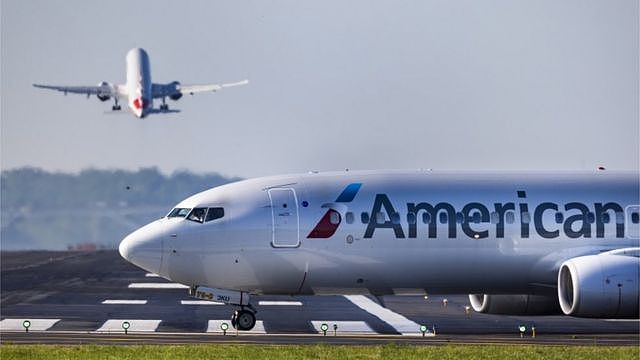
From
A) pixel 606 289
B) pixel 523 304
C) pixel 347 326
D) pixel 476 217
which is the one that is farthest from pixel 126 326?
pixel 606 289

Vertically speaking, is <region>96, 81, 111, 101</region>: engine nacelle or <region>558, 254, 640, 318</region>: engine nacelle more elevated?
<region>96, 81, 111, 101</region>: engine nacelle

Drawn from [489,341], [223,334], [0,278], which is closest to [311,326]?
[223,334]

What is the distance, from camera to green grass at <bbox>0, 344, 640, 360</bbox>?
1137 inches

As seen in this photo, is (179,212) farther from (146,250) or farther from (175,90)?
(175,90)

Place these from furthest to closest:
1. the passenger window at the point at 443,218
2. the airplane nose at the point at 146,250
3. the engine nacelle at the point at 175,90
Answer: the engine nacelle at the point at 175,90, the passenger window at the point at 443,218, the airplane nose at the point at 146,250

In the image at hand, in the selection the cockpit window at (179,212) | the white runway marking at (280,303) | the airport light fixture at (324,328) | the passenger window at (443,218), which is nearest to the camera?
the cockpit window at (179,212)

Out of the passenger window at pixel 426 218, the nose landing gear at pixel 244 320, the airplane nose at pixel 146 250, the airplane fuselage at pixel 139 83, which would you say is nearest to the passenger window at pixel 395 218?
the passenger window at pixel 426 218

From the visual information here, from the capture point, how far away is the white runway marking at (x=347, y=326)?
120 feet

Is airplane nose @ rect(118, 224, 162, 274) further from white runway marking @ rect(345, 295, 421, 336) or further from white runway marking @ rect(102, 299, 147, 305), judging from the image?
white runway marking @ rect(102, 299, 147, 305)

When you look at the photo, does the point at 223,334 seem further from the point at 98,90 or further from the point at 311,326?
the point at 98,90

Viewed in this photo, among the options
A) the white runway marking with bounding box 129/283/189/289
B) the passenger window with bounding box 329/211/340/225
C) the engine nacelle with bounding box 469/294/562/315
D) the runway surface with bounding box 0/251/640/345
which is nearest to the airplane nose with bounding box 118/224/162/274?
the runway surface with bounding box 0/251/640/345

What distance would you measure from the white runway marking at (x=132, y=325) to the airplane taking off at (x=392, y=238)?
2712 millimetres

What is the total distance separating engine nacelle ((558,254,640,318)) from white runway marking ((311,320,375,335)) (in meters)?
5.91

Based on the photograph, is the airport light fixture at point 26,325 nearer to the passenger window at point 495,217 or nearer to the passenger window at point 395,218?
the passenger window at point 395,218
